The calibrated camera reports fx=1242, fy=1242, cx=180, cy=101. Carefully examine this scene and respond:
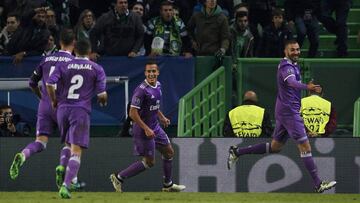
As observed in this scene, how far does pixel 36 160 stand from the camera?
61.7 feet

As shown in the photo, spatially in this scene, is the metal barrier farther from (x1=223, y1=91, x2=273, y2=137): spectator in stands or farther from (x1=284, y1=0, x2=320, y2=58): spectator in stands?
(x1=284, y1=0, x2=320, y2=58): spectator in stands

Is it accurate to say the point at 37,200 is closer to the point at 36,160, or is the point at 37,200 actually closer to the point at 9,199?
the point at 9,199

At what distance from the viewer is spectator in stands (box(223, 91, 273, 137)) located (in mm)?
19344

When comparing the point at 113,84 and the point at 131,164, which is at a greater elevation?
the point at 113,84

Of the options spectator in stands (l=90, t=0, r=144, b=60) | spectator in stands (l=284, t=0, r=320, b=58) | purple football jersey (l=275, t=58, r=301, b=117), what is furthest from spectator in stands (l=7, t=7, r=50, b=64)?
purple football jersey (l=275, t=58, r=301, b=117)

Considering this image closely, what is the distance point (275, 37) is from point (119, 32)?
278 cm

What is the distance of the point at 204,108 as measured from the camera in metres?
21.0

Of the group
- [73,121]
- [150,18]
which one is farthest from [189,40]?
[73,121]

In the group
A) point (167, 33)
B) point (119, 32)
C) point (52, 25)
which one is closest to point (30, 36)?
point (52, 25)

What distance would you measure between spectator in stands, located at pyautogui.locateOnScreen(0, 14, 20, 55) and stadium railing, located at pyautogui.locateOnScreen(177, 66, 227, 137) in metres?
3.50

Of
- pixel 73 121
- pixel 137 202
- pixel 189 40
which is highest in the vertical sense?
pixel 189 40

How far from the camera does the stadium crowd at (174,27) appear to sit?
21312 millimetres

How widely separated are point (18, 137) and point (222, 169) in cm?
311

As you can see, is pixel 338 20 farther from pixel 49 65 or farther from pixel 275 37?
pixel 49 65
